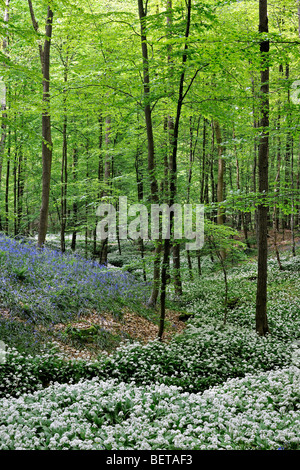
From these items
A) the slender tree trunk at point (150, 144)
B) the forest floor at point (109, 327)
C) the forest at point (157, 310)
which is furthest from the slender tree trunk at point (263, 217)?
the slender tree trunk at point (150, 144)

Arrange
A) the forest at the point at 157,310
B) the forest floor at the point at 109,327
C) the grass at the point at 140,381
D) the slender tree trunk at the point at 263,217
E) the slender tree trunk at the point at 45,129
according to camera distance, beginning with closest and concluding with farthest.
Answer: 1. the grass at the point at 140,381
2. the forest at the point at 157,310
3. the forest floor at the point at 109,327
4. the slender tree trunk at the point at 263,217
5. the slender tree trunk at the point at 45,129

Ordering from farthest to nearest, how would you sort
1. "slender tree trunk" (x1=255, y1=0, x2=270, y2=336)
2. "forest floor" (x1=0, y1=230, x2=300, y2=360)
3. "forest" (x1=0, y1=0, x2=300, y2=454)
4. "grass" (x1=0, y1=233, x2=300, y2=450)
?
"slender tree trunk" (x1=255, y1=0, x2=270, y2=336)
"forest floor" (x1=0, y1=230, x2=300, y2=360)
"forest" (x1=0, y1=0, x2=300, y2=454)
"grass" (x1=0, y1=233, x2=300, y2=450)

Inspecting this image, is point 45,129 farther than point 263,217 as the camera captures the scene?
Yes

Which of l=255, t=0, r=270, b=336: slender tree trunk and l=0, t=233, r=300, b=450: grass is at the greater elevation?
l=255, t=0, r=270, b=336: slender tree trunk

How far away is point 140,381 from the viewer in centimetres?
633

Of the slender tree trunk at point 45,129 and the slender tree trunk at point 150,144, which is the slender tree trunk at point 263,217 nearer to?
the slender tree trunk at point 150,144

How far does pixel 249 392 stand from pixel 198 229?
463cm

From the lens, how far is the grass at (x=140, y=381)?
13.1ft

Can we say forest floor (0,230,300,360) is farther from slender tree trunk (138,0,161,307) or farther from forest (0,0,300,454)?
slender tree trunk (138,0,161,307)

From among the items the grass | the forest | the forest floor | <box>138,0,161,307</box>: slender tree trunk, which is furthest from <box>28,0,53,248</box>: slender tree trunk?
the forest floor

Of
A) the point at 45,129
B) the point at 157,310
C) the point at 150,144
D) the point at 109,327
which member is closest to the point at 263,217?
the point at 150,144

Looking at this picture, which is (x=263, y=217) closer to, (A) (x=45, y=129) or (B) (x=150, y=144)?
(B) (x=150, y=144)

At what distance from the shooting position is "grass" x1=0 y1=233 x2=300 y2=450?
3998 mm

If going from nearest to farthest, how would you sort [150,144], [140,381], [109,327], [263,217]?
[140,381]
[109,327]
[263,217]
[150,144]
